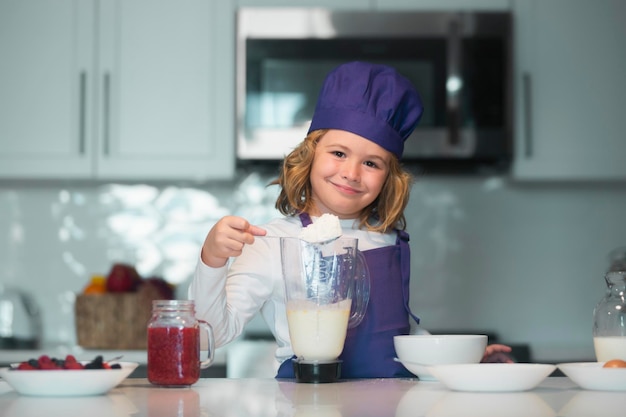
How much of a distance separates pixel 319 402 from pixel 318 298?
0.94ft

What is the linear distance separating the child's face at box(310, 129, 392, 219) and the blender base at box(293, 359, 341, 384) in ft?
1.57

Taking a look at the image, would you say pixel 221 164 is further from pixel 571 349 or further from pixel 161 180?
pixel 571 349

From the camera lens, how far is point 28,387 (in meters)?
1.13

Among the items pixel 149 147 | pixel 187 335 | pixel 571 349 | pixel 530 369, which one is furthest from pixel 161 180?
pixel 530 369

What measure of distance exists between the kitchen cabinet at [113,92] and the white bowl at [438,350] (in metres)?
1.70

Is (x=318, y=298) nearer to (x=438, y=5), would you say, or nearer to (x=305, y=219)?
(x=305, y=219)

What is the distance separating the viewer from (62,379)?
112 centimetres

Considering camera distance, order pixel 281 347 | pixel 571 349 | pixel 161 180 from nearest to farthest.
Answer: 1. pixel 281 347
2. pixel 571 349
3. pixel 161 180

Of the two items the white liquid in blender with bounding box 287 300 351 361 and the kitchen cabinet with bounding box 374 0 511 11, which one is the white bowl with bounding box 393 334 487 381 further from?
the kitchen cabinet with bounding box 374 0 511 11

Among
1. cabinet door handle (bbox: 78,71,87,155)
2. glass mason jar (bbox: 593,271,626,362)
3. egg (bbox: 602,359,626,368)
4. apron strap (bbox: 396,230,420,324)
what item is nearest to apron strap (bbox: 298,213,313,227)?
apron strap (bbox: 396,230,420,324)

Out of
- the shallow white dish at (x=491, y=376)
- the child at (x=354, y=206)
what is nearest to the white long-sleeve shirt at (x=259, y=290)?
→ the child at (x=354, y=206)

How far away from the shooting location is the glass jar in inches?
49.4

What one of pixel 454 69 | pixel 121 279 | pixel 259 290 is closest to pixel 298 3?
pixel 454 69

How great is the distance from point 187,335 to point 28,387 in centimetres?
23
